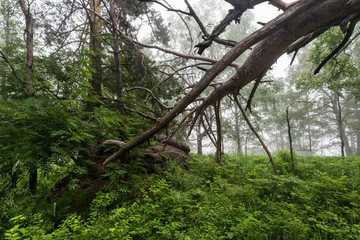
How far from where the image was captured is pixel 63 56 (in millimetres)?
3396

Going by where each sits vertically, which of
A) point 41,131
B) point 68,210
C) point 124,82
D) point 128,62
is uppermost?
point 128,62

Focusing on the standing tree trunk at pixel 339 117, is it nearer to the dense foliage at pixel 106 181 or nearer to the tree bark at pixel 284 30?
the dense foliage at pixel 106 181

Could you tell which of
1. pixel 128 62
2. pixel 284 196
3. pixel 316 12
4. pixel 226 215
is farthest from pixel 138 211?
pixel 128 62

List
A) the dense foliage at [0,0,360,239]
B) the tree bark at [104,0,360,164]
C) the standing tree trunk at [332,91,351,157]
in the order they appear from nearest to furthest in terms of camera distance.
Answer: the tree bark at [104,0,360,164] → the dense foliage at [0,0,360,239] → the standing tree trunk at [332,91,351,157]

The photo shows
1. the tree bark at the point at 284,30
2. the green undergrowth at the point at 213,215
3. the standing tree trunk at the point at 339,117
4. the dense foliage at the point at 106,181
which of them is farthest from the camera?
the standing tree trunk at the point at 339,117

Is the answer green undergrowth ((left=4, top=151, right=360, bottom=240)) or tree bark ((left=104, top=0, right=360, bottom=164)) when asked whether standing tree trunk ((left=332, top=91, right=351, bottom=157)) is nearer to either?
green undergrowth ((left=4, top=151, right=360, bottom=240))

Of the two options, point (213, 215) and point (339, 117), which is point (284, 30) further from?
point (339, 117)

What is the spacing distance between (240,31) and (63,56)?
14129 millimetres

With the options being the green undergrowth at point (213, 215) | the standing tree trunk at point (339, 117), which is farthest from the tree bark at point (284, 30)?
the standing tree trunk at point (339, 117)

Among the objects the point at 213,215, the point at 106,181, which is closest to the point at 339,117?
the point at 213,215

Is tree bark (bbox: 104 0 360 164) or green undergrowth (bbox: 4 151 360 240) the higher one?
tree bark (bbox: 104 0 360 164)

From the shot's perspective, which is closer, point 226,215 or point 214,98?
point 226,215

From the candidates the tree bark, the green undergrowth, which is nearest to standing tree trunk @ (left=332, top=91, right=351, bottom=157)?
the green undergrowth

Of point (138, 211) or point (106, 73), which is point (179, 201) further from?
point (106, 73)
